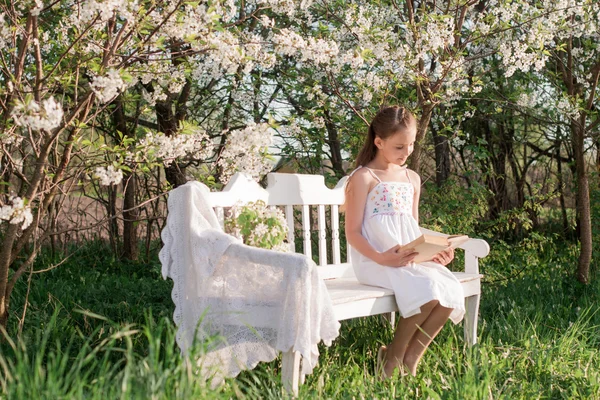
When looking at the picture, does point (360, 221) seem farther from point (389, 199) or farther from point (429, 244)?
point (429, 244)

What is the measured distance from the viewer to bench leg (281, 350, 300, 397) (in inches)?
111

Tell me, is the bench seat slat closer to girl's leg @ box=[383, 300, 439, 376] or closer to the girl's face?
girl's leg @ box=[383, 300, 439, 376]

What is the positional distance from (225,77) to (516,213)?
241 centimetres

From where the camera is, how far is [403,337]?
3.41 m

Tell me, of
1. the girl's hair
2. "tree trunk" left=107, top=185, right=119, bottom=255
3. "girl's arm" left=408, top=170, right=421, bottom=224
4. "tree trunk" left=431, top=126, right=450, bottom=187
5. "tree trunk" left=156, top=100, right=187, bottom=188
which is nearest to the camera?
the girl's hair

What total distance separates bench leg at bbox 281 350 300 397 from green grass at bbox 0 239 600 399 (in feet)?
0.17

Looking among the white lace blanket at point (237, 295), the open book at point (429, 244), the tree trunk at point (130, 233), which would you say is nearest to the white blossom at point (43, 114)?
the white lace blanket at point (237, 295)

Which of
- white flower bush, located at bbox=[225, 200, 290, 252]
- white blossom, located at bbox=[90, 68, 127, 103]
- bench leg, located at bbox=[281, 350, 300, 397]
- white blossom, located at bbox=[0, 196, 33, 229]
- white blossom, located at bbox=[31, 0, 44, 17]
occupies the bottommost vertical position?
bench leg, located at bbox=[281, 350, 300, 397]

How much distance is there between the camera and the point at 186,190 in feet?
9.93

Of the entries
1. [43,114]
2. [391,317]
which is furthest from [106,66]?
[391,317]

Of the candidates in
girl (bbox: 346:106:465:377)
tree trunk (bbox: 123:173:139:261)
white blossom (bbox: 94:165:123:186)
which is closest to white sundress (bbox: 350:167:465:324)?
girl (bbox: 346:106:465:377)

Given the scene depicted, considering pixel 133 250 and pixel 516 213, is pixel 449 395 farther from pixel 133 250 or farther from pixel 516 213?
pixel 133 250

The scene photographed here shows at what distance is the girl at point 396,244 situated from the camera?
338cm

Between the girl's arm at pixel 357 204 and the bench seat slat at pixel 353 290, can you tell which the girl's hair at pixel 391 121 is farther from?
the bench seat slat at pixel 353 290
